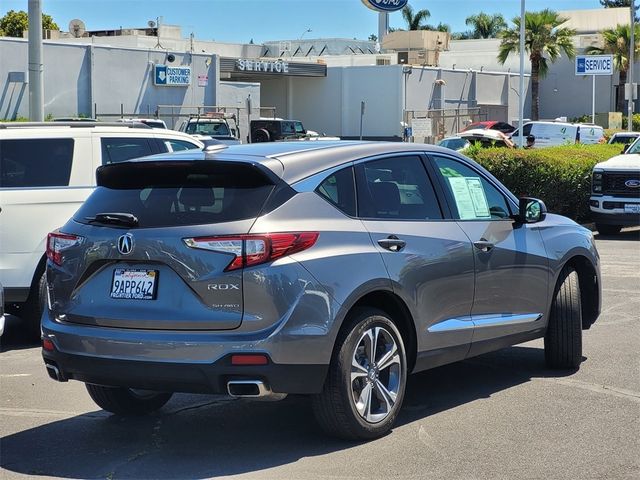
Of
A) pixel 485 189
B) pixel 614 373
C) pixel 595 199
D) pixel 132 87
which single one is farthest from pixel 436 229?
pixel 132 87

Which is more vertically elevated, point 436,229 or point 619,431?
point 436,229

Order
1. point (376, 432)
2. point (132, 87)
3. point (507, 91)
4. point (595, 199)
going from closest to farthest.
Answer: point (376, 432)
point (595, 199)
point (132, 87)
point (507, 91)

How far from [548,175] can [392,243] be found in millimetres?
13878

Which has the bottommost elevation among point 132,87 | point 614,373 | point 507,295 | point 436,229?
point 614,373

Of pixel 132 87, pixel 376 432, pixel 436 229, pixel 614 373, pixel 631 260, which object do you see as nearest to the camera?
pixel 376 432

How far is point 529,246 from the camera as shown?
7.50 m

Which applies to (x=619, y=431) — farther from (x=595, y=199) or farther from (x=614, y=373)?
(x=595, y=199)

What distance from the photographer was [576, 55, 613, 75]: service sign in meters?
48.6

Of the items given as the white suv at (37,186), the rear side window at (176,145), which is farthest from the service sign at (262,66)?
the white suv at (37,186)

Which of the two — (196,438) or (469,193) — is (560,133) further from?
(196,438)

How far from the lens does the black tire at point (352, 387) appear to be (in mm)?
5812

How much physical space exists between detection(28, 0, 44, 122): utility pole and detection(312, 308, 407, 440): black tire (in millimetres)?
11026

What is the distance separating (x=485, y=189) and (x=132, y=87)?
38115mm

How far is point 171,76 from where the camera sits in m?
45.0
